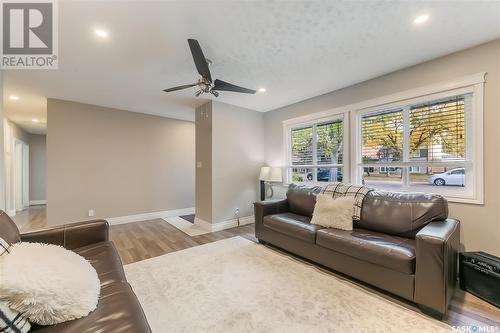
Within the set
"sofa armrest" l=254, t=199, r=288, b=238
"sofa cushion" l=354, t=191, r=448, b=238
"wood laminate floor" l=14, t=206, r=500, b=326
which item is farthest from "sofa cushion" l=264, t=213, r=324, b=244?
"sofa cushion" l=354, t=191, r=448, b=238

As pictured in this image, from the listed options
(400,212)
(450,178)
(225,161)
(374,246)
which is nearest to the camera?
(374,246)

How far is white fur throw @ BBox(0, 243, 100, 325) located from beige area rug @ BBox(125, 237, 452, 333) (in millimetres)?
779

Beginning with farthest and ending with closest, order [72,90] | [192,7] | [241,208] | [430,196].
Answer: [241,208] → [72,90] → [430,196] → [192,7]

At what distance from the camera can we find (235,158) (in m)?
4.50

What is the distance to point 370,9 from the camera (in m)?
1.82

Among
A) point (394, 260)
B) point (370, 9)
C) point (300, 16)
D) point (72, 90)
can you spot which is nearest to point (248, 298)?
point (394, 260)

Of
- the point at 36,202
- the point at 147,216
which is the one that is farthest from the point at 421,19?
the point at 36,202

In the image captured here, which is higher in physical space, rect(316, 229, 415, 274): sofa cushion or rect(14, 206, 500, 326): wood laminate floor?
rect(316, 229, 415, 274): sofa cushion

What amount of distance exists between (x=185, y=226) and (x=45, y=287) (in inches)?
140

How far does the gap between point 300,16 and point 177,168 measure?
4.62 meters

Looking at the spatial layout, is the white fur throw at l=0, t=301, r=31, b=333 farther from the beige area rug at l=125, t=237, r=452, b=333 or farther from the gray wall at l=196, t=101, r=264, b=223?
the gray wall at l=196, t=101, r=264, b=223

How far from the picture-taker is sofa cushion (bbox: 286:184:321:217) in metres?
3.29

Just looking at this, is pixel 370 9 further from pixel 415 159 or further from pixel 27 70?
pixel 27 70

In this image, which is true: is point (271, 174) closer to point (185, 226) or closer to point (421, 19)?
point (185, 226)
